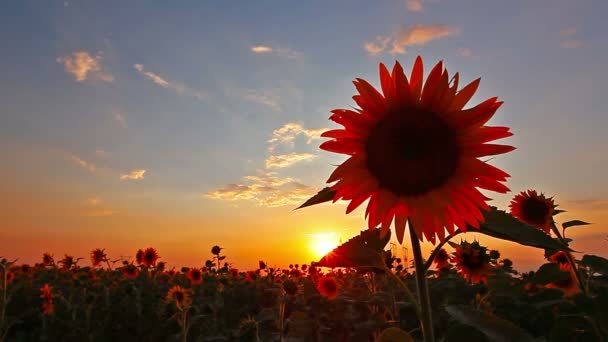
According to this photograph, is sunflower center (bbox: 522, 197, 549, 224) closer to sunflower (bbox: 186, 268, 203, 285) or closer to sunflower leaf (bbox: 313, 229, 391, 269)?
sunflower leaf (bbox: 313, 229, 391, 269)

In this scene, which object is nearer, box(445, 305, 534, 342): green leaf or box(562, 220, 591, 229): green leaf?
box(445, 305, 534, 342): green leaf

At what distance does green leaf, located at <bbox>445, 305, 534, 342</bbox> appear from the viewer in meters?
1.87

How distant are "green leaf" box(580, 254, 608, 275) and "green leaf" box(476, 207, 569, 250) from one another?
2244 millimetres

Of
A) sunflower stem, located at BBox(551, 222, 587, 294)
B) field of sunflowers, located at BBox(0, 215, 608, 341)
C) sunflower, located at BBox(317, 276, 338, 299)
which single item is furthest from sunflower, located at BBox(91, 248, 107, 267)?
sunflower stem, located at BBox(551, 222, 587, 294)

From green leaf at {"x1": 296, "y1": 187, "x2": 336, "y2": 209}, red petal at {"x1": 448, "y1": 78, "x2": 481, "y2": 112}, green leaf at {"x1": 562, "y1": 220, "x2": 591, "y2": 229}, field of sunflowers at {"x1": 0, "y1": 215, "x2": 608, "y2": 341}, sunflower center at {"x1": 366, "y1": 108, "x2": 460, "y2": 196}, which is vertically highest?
red petal at {"x1": 448, "y1": 78, "x2": 481, "y2": 112}

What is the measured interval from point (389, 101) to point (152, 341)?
23.7 ft

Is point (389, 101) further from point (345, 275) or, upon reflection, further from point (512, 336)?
point (345, 275)

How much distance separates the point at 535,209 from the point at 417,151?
A: 291 cm

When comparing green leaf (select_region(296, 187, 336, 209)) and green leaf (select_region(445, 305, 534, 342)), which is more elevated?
green leaf (select_region(296, 187, 336, 209))

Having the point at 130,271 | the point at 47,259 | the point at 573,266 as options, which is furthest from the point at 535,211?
the point at 47,259

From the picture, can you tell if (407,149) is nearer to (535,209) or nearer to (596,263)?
(596,263)

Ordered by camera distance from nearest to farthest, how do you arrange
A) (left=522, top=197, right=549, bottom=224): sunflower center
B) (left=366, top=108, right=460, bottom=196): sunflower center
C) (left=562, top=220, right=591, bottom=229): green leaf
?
(left=366, top=108, right=460, bottom=196): sunflower center < (left=562, top=220, right=591, bottom=229): green leaf < (left=522, top=197, right=549, bottom=224): sunflower center

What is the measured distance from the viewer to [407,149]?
208 centimetres

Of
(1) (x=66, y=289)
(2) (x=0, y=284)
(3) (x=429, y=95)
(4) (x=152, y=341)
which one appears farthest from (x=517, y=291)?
(1) (x=66, y=289)
